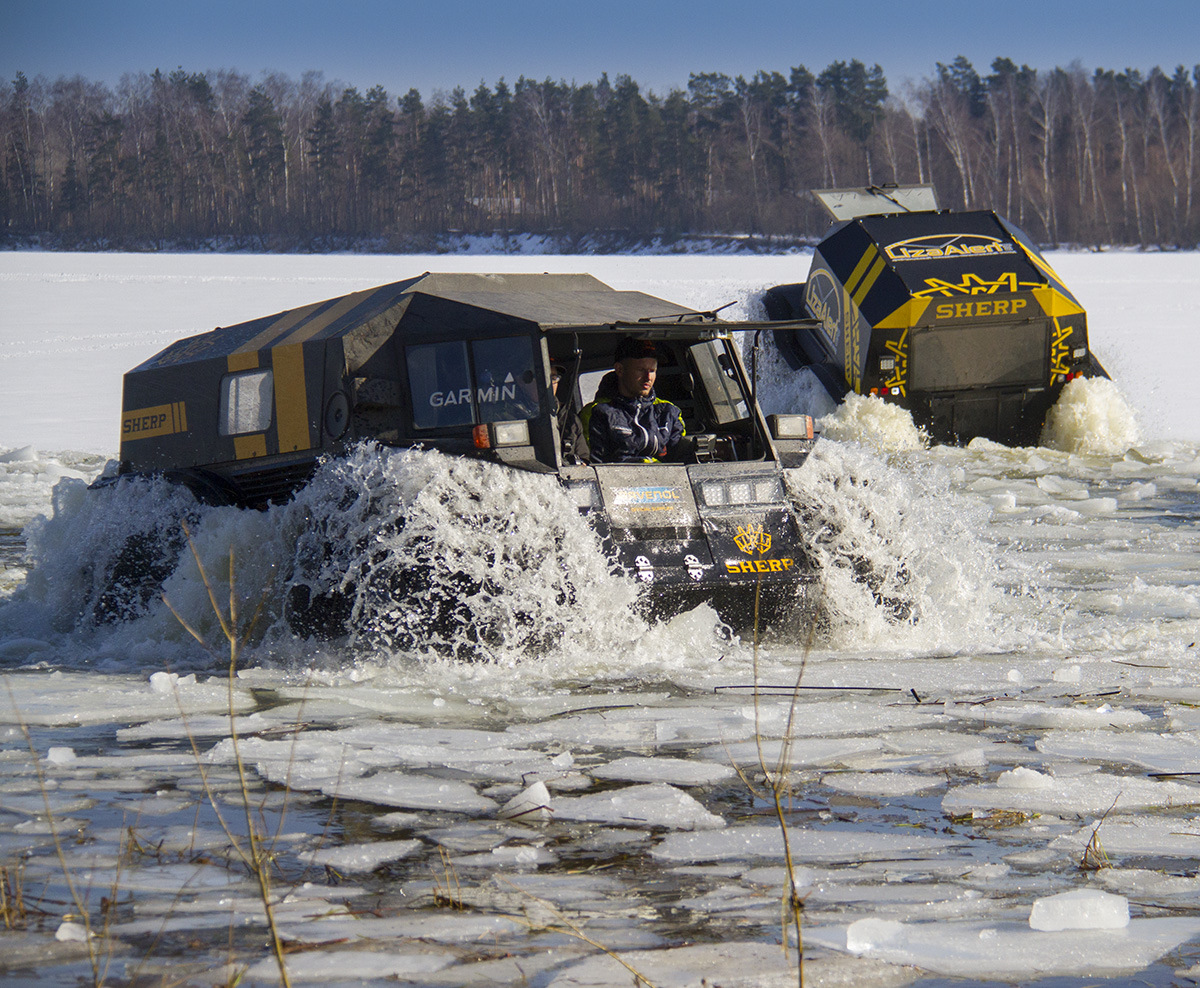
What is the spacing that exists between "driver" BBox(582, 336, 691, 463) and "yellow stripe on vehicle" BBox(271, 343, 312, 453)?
143 centimetres

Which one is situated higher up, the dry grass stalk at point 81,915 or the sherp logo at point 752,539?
the sherp logo at point 752,539

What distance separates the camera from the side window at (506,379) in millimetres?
6695

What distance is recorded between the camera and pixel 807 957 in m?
3.05

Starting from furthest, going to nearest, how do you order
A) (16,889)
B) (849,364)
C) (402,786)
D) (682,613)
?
(849,364) → (682,613) → (402,786) → (16,889)

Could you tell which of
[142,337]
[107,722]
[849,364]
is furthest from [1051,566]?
[142,337]

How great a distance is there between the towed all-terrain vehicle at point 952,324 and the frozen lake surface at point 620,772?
3.38 m

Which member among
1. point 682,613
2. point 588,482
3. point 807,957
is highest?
point 588,482

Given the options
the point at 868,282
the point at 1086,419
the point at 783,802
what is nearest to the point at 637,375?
the point at 783,802

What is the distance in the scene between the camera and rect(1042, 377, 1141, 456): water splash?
13.4 m

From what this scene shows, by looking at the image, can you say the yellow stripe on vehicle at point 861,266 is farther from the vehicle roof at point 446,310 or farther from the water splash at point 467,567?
the water splash at point 467,567

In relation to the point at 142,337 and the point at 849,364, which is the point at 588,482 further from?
the point at 142,337

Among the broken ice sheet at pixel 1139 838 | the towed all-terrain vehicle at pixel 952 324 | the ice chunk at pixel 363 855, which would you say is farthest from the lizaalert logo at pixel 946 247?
the ice chunk at pixel 363 855

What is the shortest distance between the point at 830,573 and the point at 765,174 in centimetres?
6111

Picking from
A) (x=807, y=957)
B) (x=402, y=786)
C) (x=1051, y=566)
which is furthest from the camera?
(x=1051, y=566)
